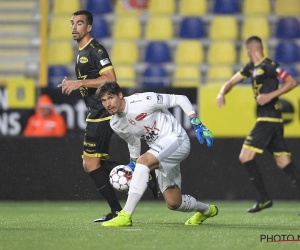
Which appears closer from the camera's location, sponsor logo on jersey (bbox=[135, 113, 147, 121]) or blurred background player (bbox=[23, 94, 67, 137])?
sponsor logo on jersey (bbox=[135, 113, 147, 121])

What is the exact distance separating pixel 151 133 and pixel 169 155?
0.82ft

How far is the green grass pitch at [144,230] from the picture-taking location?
18.1 feet

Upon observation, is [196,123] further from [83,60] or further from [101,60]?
[83,60]

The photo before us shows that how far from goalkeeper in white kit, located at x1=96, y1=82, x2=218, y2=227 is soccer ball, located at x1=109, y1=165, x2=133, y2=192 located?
27 centimetres

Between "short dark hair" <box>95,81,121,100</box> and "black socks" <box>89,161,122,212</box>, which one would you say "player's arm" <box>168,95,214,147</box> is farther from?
"black socks" <box>89,161,122,212</box>

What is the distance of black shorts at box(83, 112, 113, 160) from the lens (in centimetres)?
753

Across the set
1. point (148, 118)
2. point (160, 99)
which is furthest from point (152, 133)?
point (160, 99)

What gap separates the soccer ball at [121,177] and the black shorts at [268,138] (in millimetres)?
2394

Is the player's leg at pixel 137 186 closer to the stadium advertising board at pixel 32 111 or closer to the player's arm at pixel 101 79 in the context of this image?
the player's arm at pixel 101 79

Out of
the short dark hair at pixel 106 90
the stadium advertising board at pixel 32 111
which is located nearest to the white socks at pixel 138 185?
the short dark hair at pixel 106 90


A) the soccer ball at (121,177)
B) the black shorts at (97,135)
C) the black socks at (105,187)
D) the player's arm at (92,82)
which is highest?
the player's arm at (92,82)

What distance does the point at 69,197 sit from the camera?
36.1 ft

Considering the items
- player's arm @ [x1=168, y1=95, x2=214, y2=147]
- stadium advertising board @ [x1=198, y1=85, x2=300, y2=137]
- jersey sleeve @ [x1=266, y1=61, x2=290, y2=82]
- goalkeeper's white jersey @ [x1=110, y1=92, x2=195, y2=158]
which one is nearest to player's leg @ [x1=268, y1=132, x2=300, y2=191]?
jersey sleeve @ [x1=266, y1=61, x2=290, y2=82]

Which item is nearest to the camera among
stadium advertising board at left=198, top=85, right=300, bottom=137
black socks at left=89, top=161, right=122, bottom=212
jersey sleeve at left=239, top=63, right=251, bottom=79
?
black socks at left=89, top=161, right=122, bottom=212
